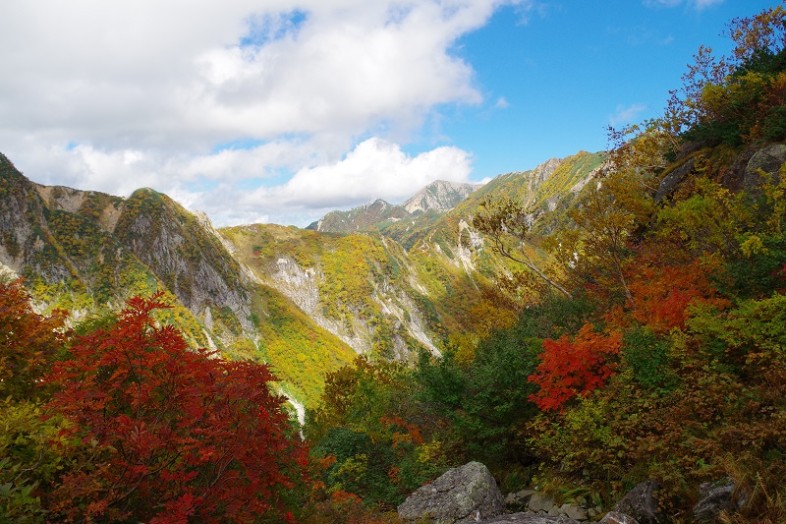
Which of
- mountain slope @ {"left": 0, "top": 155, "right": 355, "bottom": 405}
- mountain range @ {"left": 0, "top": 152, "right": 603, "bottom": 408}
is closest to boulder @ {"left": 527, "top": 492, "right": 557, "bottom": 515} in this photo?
mountain range @ {"left": 0, "top": 152, "right": 603, "bottom": 408}

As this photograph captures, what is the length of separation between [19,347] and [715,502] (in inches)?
519

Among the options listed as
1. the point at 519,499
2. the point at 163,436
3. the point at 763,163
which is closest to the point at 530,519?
the point at 519,499

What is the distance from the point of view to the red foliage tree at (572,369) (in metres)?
11.3

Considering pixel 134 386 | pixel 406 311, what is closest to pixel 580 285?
pixel 134 386

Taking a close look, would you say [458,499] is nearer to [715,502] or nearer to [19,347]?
[715,502]

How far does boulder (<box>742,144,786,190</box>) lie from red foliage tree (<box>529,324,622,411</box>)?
9846 mm

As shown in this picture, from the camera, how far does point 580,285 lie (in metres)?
20.6

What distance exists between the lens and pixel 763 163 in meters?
16.0

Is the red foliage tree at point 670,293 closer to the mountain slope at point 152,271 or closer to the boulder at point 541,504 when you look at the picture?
the boulder at point 541,504

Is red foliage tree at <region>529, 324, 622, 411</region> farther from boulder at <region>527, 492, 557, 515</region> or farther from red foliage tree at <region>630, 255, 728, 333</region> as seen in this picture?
boulder at <region>527, 492, 557, 515</region>

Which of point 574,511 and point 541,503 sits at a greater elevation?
point 574,511

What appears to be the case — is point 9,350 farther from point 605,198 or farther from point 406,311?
point 406,311

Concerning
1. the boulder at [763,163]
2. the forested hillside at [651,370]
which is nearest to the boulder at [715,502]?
the forested hillside at [651,370]

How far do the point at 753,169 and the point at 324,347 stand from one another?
319 feet
